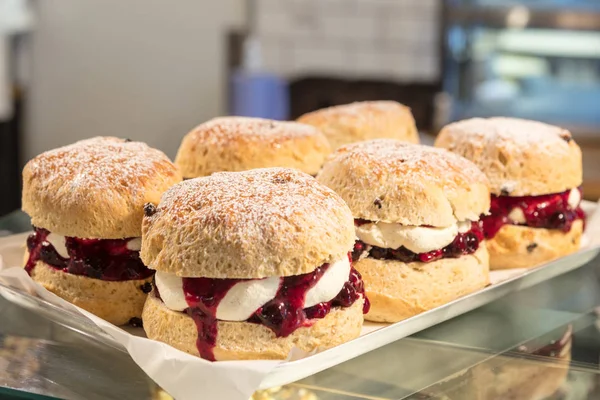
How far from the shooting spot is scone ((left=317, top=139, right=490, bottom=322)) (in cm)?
198

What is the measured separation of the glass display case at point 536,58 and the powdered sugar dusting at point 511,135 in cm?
298

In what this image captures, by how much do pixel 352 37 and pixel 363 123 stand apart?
12.4 ft

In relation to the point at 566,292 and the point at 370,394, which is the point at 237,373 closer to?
the point at 370,394

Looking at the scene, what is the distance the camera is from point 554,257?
2443mm

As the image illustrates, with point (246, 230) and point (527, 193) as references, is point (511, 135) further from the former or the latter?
point (246, 230)

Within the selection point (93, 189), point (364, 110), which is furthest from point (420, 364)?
point (364, 110)

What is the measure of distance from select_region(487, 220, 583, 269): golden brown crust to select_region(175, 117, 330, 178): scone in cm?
62

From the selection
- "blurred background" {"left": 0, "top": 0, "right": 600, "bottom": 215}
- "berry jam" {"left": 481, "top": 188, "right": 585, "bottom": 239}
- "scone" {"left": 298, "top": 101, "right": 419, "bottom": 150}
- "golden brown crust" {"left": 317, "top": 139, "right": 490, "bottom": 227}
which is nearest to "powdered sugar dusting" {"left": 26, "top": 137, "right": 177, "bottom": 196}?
"golden brown crust" {"left": 317, "top": 139, "right": 490, "bottom": 227}

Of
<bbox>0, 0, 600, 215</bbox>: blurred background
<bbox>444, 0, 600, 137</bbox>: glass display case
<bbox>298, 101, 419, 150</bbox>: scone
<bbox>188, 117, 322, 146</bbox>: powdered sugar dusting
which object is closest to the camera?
<bbox>188, 117, 322, 146</bbox>: powdered sugar dusting

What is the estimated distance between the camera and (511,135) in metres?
2.46

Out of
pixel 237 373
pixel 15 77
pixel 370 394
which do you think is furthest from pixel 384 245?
pixel 15 77

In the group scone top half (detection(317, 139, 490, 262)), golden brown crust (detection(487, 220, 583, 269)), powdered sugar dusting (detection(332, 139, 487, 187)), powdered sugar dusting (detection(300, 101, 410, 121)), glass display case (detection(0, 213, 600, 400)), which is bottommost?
glass display case (detection(0, 213, 600, 400))

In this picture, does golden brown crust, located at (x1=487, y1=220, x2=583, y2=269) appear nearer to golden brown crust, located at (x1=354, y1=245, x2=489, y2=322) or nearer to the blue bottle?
golden brown crust, located at (x1=354, y1=245, x2=489, y2=322)

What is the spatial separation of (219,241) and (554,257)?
129 centimetres
